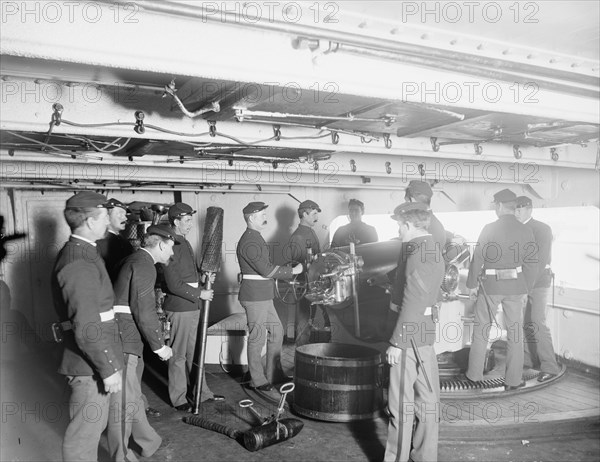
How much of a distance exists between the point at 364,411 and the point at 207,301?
2.07 meters

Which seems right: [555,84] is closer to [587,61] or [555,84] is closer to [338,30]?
[587,61]

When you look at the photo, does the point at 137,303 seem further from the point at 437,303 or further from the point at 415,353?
the point at 437,303

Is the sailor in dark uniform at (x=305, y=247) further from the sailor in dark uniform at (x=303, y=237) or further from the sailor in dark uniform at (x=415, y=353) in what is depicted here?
the sailor in dark uniform at (x=415, y=353)

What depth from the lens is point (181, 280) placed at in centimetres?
545

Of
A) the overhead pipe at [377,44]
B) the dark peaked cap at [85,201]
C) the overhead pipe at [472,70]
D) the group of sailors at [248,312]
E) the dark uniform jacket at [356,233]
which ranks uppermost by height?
the overhead pipe at [377,44]

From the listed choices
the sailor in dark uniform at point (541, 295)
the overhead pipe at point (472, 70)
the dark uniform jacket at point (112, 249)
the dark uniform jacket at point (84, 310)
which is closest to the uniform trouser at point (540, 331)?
the sailor in dark uniform at point (541, 295)

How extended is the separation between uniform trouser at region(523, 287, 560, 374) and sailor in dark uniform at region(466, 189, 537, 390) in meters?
0.71

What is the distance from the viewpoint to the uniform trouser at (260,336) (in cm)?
598

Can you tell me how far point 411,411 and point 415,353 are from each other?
0.48m

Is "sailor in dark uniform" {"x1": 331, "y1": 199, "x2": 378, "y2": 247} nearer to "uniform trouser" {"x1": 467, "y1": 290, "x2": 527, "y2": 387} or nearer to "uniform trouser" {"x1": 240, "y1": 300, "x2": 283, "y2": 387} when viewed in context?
"uniform trouser" {"x1": 240, "y1": 300, "x2": 283, "y2": 387}

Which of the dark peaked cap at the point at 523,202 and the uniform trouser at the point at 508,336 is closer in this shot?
the uniform trouser at the point at 508,336

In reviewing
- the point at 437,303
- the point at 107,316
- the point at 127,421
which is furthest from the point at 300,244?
the point at 107,316

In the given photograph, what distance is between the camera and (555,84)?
2.89 m

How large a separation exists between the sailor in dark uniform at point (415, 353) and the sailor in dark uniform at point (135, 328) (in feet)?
6.55
